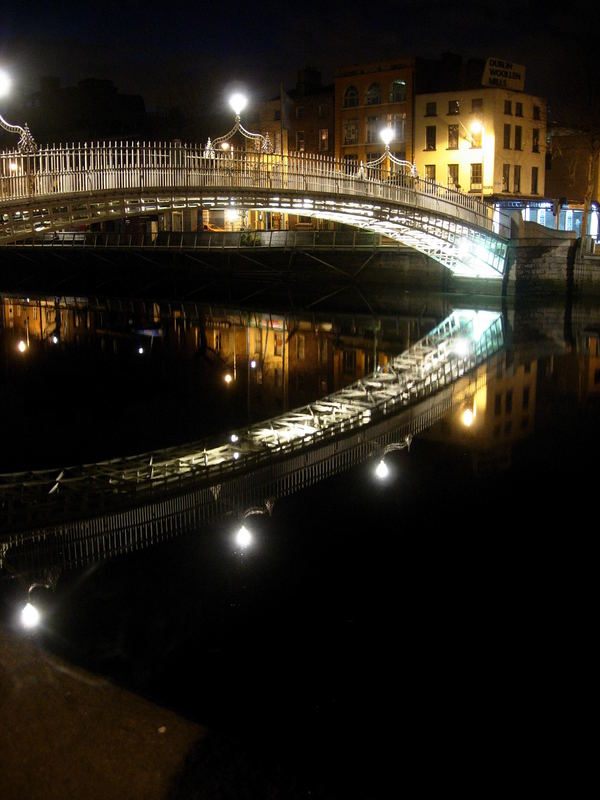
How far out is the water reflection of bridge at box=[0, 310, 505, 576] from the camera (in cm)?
750

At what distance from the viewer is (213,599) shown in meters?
6.20

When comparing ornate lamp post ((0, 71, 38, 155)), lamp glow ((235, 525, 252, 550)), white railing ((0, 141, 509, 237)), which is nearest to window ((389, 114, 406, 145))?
white railing ((0, 141, 509, 237))

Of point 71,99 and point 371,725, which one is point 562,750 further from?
point 71,99

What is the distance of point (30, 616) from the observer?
5805 millimetres

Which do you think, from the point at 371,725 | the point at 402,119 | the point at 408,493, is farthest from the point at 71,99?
the point at 371,725

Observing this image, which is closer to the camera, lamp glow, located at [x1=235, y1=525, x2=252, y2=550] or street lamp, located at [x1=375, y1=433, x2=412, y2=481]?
lamp glow, located at [x1=235, y1=525, x2=252, y2=550]

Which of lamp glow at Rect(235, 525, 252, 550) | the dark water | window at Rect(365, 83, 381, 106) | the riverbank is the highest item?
window at Rect(365, 83, 381, 106)

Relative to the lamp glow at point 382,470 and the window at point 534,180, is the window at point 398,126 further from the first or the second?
the lamp glow at point 382,470

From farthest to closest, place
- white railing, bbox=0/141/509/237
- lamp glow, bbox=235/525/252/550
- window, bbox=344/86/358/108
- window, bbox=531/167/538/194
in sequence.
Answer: window, bbox=344/86/358/108, window, bbox=531/167/538/194, white railing, bbox=0/141/509/237, lamp glow, bbox=235/525/252/550

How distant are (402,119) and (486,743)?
42161 millimetres

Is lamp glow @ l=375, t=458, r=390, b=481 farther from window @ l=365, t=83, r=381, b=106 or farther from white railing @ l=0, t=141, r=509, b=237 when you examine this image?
window @ l=365, t=83, r=381, b=106

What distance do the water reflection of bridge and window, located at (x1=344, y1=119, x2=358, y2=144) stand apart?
33.6 meters

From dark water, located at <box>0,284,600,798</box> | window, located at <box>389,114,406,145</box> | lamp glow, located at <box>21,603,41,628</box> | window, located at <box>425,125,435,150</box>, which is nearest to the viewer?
dark water, located at <box>0,284,600,798</box>

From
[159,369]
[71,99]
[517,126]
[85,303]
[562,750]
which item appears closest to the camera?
[562,750]
